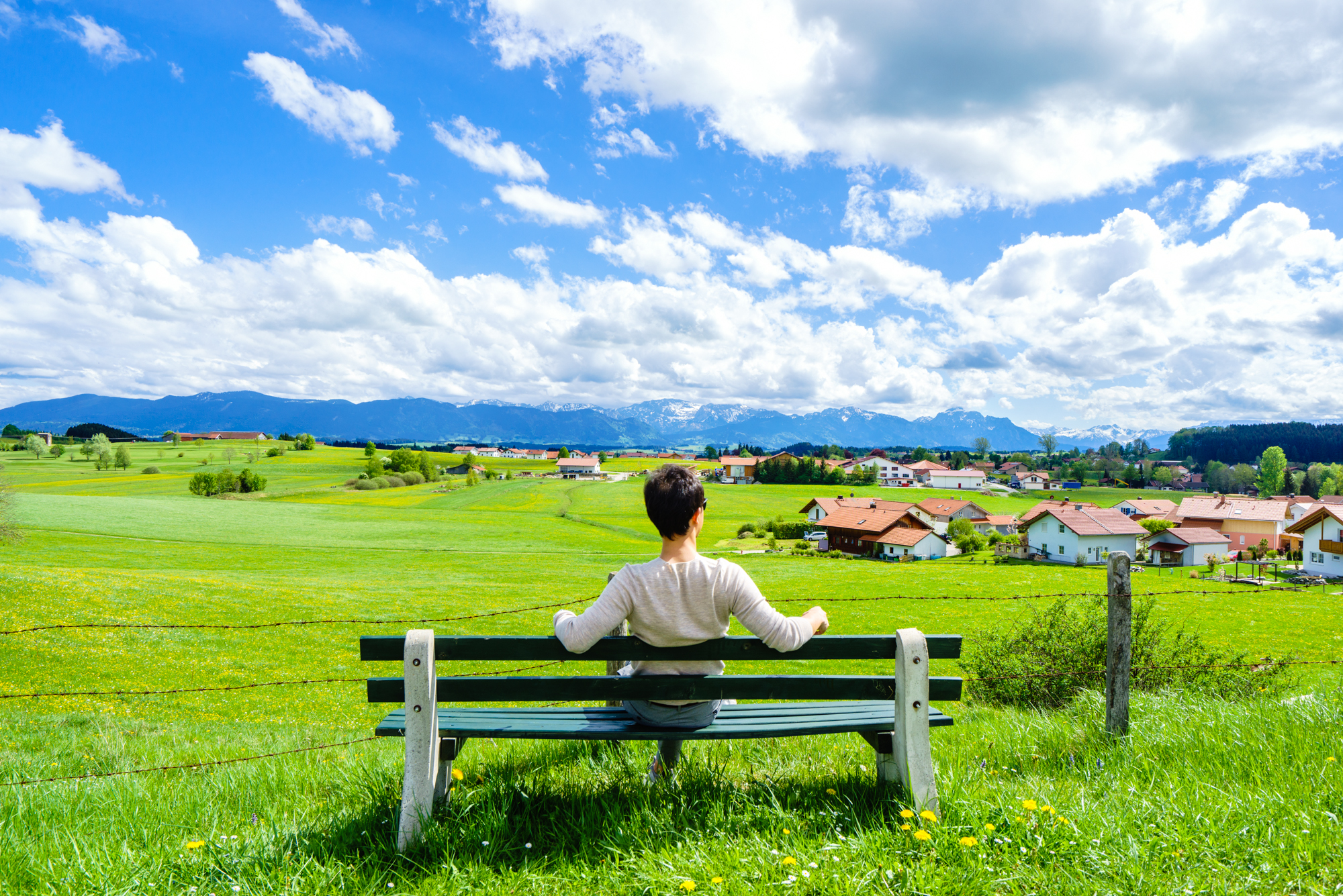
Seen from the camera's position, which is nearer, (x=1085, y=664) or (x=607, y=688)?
(x=607, y=688)

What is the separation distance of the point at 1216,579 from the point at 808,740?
57.5m

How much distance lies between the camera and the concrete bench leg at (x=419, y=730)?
3.02 meters

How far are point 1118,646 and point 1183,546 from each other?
78140 mm

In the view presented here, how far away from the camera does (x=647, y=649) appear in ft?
10.4

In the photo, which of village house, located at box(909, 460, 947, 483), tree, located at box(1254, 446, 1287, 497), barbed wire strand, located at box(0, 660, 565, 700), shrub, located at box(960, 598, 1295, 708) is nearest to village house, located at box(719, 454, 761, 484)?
village house, located at box(909, 460, 947, 483)

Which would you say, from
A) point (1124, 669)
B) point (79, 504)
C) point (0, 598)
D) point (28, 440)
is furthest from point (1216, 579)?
point (28, 440)

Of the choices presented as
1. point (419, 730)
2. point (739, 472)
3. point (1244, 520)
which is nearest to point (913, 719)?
point (419, 730)

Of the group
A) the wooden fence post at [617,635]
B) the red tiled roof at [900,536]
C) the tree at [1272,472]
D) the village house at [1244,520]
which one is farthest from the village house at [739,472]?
the wooden fence post at [617,635]

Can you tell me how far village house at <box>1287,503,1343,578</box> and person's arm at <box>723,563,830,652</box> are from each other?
66.5 metres

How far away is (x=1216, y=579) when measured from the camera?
152 ft

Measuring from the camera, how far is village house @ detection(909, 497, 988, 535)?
79.2m

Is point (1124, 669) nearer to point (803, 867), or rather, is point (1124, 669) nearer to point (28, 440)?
point (803, 867)

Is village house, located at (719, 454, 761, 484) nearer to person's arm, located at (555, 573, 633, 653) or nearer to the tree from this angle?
the tree

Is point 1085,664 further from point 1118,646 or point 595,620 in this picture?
point 595,620
